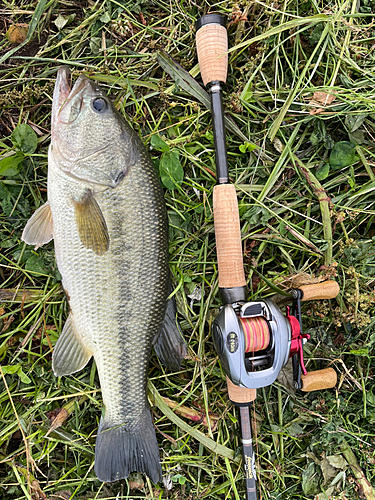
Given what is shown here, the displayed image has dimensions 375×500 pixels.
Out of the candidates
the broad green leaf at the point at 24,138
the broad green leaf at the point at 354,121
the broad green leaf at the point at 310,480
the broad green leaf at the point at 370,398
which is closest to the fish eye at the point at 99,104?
the broad green leaf at the point at 24,138

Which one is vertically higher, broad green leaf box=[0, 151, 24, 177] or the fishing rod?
broad green leaf box=[0, 151, 24, 177]

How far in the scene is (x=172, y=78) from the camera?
218 cm

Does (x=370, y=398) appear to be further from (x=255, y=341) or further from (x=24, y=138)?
(x=24, y=138)

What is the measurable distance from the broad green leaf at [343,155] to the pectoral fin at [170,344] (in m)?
1.37

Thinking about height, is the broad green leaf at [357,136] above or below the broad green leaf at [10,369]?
above

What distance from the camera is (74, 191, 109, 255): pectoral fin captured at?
5.89 ft

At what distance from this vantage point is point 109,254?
72.2 inches

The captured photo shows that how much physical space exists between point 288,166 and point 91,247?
134 centimetres

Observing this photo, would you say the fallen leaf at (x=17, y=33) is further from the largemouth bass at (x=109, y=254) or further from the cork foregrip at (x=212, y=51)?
the cork foregrip at (x=212, y=51)

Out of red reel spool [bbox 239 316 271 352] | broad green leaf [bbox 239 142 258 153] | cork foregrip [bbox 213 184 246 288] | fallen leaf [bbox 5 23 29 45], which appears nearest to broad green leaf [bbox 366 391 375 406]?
red reel spool [bbox 239 316 271 352]

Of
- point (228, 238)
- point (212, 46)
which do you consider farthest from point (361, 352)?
point (212, 46)

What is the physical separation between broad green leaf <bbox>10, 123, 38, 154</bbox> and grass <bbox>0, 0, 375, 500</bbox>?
0.03m

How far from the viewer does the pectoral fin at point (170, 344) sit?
2053 mm

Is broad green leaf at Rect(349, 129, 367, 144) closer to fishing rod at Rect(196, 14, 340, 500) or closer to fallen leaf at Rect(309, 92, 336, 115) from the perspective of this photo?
fallen leaf at Rect(309, 92, 336, 115)
